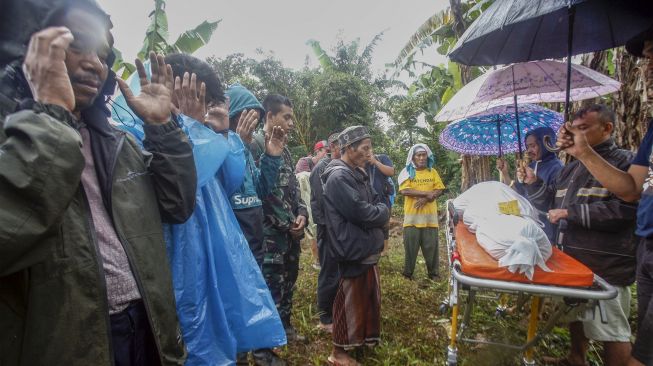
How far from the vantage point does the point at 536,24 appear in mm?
2719

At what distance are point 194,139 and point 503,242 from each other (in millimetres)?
1801

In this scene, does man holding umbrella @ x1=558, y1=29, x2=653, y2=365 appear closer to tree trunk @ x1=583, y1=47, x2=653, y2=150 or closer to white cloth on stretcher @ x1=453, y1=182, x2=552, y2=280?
white cloth on stretcher @ x1=453, y1=182, x2=552, y2=280

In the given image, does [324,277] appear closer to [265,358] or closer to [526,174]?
[265,358]

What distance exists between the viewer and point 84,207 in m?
1.05

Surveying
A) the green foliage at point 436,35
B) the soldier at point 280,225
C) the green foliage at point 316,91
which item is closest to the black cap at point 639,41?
the soldier at point 280,225

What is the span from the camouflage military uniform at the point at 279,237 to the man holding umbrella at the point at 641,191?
2.17 metres

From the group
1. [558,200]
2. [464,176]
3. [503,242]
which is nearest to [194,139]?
[503,242]

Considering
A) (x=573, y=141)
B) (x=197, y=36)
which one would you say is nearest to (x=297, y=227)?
(x=573, y=141)

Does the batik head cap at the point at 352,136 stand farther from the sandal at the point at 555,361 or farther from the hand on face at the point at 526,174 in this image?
the sandal at the point at 555,361

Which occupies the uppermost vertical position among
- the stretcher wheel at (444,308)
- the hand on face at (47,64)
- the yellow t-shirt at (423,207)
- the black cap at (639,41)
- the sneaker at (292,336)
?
the black cap at (639,41)

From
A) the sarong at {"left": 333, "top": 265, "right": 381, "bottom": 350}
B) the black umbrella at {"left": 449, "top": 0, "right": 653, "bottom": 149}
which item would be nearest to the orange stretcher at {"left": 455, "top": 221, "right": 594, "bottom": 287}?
the sarong at {"left": 333, "top": 265, "right": 381, "bottom": 350}

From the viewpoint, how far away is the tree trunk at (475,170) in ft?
19.6

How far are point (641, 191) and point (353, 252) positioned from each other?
1876 millimetres

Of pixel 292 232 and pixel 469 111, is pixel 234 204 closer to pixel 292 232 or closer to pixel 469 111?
pixel 292 232
